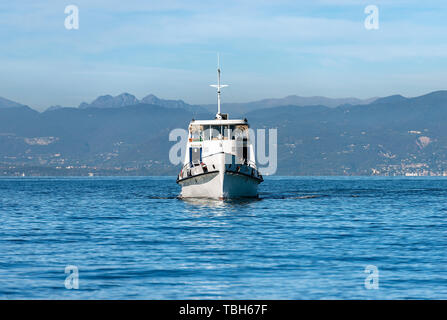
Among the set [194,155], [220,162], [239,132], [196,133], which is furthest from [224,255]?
[194,155]

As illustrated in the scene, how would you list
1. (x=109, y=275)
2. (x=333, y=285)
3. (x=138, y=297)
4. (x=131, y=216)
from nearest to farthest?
(x=138, y=297) → (x=333, y=285) → (x=109, y=275) → (x=131, y=216)

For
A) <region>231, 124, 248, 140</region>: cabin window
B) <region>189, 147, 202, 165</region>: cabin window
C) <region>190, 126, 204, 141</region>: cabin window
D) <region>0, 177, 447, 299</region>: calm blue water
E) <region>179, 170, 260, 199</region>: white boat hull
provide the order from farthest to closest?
<region>189, 147, 202, 165</region>: cabin window < <region>190, 126, 204, 141</region>: cabin window < <region>231, 124, 248, 140</region>: cabin window < <region>179, 170, 260, 199</region>: white boat hull < <region>0, 177, 447, 299</region>: calm blue water

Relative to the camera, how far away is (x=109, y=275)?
92.1 ft

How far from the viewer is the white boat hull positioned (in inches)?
2699

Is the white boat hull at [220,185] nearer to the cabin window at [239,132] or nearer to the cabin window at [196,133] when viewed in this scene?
the cabin window at [239,132]

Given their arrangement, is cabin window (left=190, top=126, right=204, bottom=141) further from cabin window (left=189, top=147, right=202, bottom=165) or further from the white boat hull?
the white boat hull

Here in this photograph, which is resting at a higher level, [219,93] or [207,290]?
[219,93]

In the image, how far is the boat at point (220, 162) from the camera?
68.8 m

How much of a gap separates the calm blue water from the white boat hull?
7826 mm

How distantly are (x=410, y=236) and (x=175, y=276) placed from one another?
19616 millimetres

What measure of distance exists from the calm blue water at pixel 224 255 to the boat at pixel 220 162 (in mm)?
8244

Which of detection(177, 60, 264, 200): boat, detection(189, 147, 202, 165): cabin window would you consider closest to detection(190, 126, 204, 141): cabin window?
detection(177, 60, 264, 200): boat
